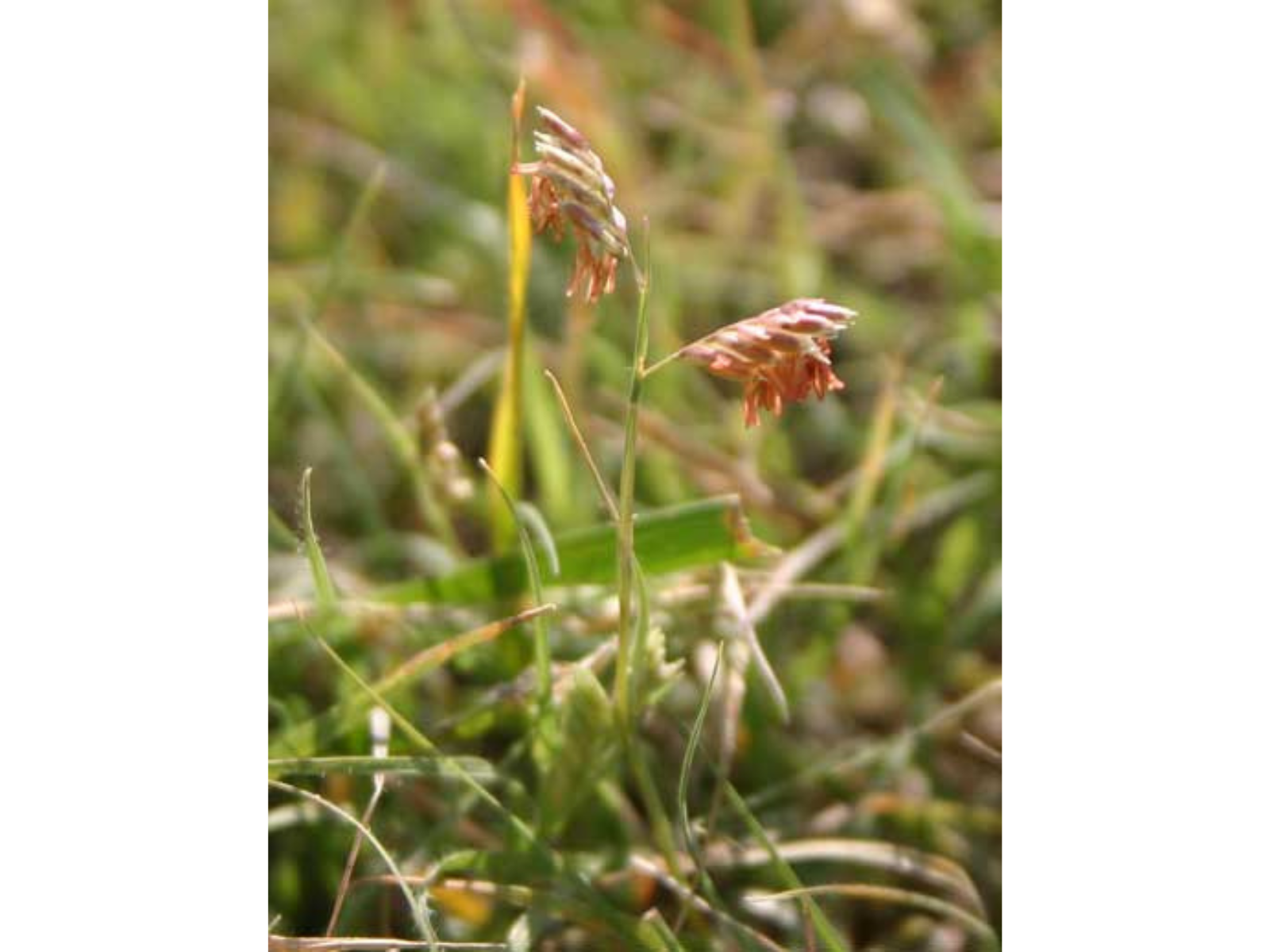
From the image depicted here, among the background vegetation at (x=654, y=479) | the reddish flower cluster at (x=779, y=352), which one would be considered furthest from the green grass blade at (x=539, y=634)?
the reddish flower cluster at (x=779, y=352)

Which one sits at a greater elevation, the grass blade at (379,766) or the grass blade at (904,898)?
the grass blade at (379,766)

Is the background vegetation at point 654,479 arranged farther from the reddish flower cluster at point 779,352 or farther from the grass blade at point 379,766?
the reddish flower cluster at point 779,352

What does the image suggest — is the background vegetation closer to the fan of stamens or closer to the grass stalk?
the grass stalk

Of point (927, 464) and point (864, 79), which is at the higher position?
point (864, 79)
